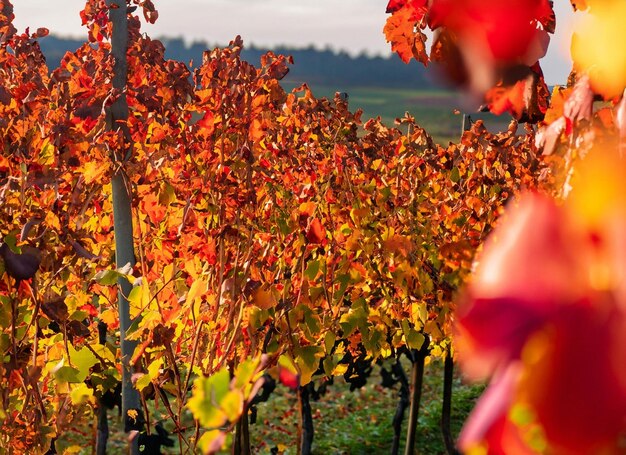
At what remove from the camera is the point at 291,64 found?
5.50 metres

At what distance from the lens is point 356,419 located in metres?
11.0

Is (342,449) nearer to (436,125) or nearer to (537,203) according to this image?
(537,203)

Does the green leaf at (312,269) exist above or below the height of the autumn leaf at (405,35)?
below

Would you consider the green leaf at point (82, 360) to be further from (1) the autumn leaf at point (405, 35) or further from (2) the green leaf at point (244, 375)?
(1) the autumn leaf at point (405, 35)

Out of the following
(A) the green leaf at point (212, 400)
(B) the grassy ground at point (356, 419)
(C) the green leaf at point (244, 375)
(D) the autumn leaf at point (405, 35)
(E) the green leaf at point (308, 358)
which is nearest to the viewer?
(A) the green leaf at point (212, 400)

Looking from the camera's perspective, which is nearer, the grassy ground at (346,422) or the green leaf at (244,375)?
→ the green leaf at (244,375)

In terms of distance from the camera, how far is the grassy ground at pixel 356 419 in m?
9.77

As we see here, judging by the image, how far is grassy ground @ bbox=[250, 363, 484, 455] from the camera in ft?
32.1

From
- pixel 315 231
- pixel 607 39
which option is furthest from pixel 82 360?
pixel 607 39

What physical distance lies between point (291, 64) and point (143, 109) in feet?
3.89

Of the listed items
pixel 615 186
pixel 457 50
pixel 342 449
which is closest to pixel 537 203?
pixel 615 186

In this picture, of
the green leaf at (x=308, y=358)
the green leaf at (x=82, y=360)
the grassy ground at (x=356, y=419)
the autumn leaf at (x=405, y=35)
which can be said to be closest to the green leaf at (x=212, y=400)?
the autumn leaf at (x=405, y=35)

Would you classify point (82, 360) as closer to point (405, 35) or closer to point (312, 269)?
point (312, 269)

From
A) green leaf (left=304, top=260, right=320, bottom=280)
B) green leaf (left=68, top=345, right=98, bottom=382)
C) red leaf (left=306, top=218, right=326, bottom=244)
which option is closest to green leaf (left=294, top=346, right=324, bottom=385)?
green leaf (left=304, top=260, right=320, bottom=280)
